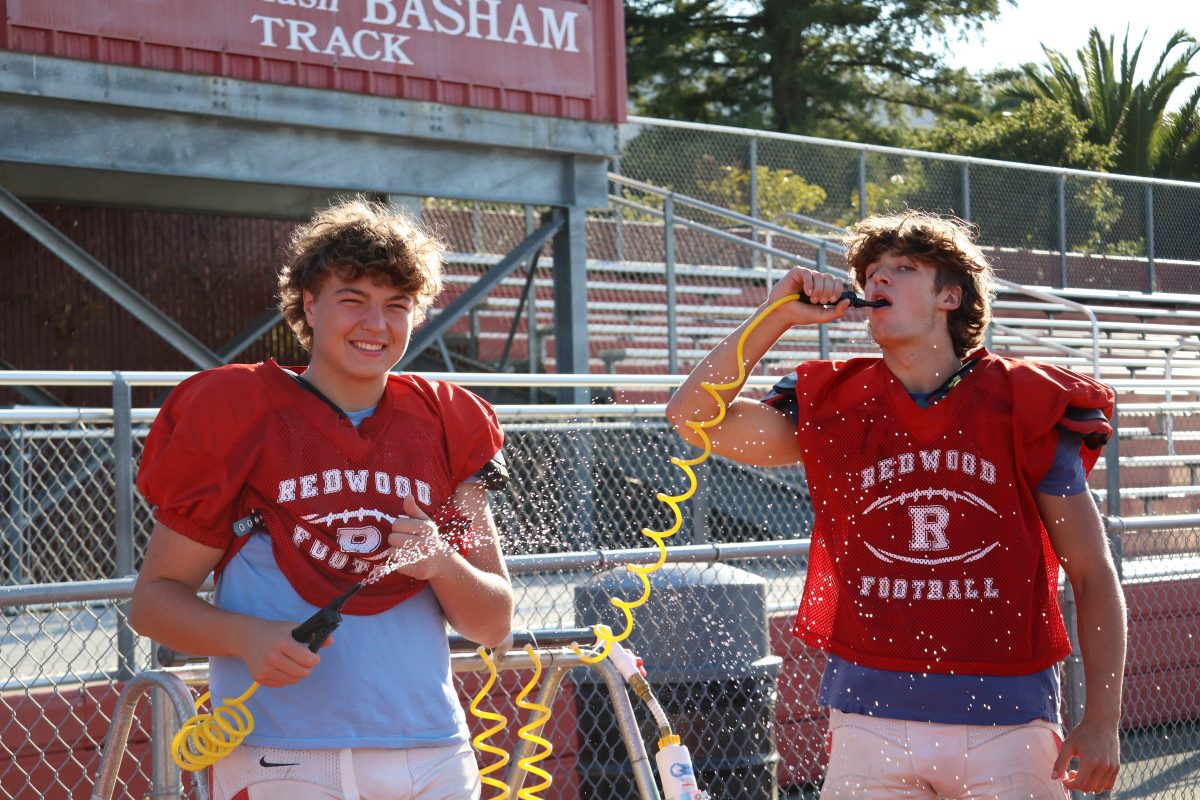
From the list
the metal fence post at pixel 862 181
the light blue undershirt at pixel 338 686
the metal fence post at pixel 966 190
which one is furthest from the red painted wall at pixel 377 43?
the light blue undershirt at pixel 338 686

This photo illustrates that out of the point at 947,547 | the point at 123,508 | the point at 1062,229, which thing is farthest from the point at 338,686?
the point at 1062,229

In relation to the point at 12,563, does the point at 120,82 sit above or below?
above

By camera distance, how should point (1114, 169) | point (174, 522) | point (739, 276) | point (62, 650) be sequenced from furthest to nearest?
point (1114, 169)
point (739, 276)
point (62, 650)
point (174, 522)

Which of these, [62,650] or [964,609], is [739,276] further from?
[964,609]

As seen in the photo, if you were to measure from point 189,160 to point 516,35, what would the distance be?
251cm

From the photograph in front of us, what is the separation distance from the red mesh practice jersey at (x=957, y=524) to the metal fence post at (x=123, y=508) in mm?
2649

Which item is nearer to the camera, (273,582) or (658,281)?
(273,582)

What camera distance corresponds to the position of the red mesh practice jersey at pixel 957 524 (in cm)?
302

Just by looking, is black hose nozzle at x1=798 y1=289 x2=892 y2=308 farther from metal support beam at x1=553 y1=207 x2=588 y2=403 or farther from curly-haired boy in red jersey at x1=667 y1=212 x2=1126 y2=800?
metal support beam at x1=553 y1=207 x2=588 y2=403

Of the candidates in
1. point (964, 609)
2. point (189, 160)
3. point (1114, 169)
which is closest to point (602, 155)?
point (189, 160)

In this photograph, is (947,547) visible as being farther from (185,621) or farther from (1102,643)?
(185,621)

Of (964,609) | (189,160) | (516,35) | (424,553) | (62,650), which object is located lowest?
(62,650)

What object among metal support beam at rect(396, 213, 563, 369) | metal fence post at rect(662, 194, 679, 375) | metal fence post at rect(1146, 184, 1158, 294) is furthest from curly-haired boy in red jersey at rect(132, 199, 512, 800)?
metal fence post at rect(1146, 184, 1158, 294)

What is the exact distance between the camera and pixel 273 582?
2.65 m
